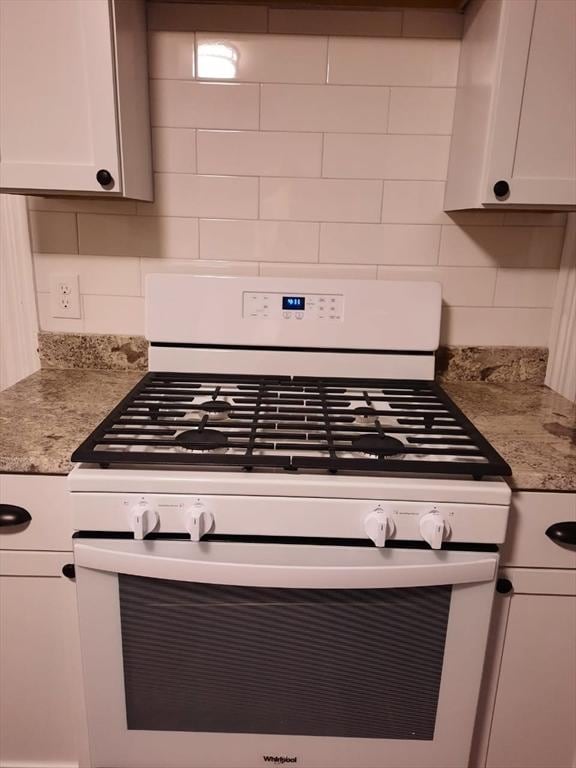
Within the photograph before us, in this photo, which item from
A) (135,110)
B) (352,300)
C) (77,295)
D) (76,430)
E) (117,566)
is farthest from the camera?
(77,295)

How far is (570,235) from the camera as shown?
1313mm

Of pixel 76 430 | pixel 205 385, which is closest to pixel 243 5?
pixel 205 385

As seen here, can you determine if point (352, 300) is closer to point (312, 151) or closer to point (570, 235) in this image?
point (312, 151)

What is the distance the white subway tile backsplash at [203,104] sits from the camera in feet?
4.11

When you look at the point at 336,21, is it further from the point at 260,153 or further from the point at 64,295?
the point at 64,295

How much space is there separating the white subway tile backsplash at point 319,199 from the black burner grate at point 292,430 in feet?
1.50

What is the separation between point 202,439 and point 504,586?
0.61 metres

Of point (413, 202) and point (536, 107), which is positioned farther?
point (413, 202)

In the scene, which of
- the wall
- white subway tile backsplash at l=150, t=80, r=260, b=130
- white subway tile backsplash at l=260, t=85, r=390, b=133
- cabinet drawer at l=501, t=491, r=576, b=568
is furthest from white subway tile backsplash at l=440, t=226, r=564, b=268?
cabinet drawer at l=501, t=491, r=576, b=568

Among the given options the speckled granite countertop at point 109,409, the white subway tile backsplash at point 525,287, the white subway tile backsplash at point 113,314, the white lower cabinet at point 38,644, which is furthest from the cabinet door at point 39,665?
the white subway tile backsplash at point 525,287

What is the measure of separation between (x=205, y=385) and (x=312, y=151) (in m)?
0.66

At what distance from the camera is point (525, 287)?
137 centimetres

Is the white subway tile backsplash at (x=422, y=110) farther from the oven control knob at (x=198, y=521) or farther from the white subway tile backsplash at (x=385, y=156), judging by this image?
the oven control knob at (x=198, y=521)

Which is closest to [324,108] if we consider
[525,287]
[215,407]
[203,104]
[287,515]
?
[203,104]
